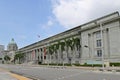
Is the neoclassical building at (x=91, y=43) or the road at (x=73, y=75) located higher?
the neoclassical building at (x=91, y=43)

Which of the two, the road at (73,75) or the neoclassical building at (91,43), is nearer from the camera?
the road at (73,75)

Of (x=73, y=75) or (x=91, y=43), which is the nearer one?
(x=73, y=75)

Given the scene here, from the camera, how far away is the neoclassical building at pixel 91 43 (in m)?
71.1

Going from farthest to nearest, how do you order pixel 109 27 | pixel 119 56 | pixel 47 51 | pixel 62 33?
pixel 47 51 < pixel 62 33 < pixel 109 27 < pixel 119 56

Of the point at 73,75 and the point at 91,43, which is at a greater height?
the point at 91,43

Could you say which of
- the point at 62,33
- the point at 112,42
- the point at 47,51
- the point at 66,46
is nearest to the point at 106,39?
the point at 112,42

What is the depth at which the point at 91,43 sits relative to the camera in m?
82.8

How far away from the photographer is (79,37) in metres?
92.6

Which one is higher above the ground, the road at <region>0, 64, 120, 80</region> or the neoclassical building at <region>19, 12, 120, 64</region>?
the neoclassical building at <region>19, 12, 120, 64</region>

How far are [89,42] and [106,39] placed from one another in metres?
10.0

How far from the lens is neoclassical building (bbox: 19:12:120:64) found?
71.1 meters

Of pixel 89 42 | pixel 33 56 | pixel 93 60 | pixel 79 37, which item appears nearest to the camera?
pixel 93 60

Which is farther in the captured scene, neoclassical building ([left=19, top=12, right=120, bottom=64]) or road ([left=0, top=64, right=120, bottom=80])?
neoclassical building ([left=19, top=12, right=120, bottom=64])

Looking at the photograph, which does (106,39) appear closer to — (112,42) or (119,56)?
(112,42)
